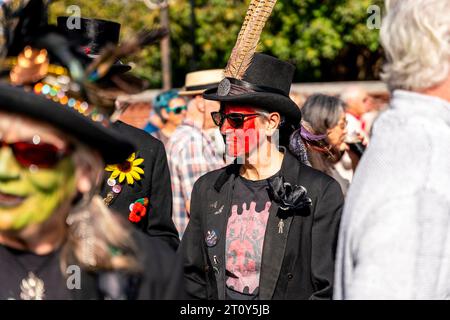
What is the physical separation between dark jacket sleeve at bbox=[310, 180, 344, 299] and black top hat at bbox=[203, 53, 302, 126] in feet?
1.70

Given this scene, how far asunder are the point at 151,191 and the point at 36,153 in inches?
89.9

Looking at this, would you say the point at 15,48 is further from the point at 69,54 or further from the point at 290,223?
the point at 290,223

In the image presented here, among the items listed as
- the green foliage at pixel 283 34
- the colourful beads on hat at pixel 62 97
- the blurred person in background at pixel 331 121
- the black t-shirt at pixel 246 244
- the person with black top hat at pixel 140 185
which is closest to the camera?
the colourful beads on hat at pixel 62 97

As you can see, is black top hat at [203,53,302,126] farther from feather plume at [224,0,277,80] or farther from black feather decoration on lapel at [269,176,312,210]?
black feather decoration on lapel at [269,176,312,210]

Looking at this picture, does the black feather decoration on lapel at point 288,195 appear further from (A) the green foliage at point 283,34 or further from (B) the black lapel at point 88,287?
(A) the green foliage at point 283,34

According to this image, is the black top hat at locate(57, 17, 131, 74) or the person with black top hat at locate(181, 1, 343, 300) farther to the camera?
the black top hat at locate(57, 17, 131, 74)

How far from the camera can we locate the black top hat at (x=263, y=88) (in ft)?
13.4

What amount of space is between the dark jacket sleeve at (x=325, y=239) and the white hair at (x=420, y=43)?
4.48 feet

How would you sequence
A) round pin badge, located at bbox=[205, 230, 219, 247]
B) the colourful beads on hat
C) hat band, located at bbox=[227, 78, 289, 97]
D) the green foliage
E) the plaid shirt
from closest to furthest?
1. the colourful beads on hat
2. round pin badge, located at bbox=[205, 230, 219, 247]
3. hat band, located at bbox=[227, 78, 289, 97]
4. the plaid shirt
5. the green foliage

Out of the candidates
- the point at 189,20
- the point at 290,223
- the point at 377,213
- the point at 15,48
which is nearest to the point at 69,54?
the point at 15,48

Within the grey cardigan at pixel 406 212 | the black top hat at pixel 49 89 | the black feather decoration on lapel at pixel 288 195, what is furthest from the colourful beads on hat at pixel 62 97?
the black feather decoration on lapel at pixel 288 195

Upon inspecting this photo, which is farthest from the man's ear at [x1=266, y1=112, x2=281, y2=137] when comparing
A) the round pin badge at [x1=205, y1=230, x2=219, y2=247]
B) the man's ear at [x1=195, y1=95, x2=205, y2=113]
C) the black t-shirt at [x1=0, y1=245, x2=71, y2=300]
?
the man's ear at [x1=195, y1=95, x2=205, y2=113]

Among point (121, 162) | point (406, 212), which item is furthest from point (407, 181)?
point (121, 162)

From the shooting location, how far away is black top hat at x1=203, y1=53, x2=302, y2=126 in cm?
407
